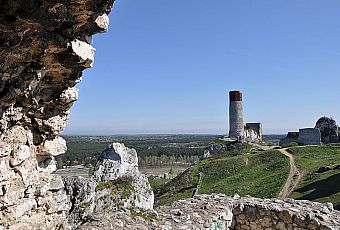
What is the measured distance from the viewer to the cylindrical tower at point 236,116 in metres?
60.1

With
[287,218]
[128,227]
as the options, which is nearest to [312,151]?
[287,218]

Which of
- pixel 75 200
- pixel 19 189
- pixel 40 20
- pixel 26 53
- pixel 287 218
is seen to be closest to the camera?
pixel 40 20

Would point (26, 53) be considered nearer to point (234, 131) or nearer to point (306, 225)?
point (306, 225)

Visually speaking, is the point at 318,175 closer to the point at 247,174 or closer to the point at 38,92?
the point at 247,174

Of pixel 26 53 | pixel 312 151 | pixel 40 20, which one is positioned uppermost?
pixel 40 20

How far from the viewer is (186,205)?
32.4ft

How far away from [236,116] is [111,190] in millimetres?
50313

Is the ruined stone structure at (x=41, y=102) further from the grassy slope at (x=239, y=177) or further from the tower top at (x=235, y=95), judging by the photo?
the tower top at (x=235, y=95)

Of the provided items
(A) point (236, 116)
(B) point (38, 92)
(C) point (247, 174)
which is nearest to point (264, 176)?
(C) point (247, 174)

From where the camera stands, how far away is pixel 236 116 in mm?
60438

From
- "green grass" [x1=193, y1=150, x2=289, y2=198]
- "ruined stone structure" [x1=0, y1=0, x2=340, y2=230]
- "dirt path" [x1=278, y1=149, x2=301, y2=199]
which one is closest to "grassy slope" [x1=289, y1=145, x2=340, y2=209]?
"dirt path" [x1=278, y1=149, x2=301, y2=199]

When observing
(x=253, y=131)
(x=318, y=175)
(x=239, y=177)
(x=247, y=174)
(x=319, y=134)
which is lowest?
(x=239, y=177)

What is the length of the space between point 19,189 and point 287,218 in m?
6.34

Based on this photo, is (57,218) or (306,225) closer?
(57,218)
